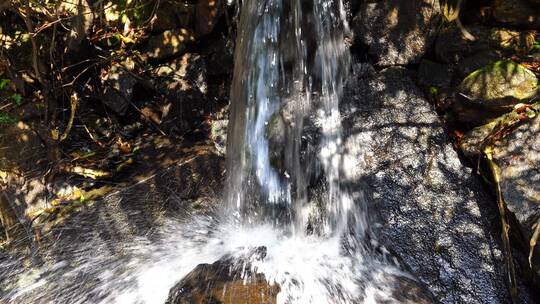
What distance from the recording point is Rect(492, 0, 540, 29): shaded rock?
4.11 m

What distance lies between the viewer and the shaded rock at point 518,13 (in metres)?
4.11

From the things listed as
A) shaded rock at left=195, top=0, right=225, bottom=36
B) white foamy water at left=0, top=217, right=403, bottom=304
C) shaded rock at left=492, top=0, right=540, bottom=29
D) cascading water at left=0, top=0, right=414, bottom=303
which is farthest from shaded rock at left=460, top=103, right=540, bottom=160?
shaded rock at left=195, top=0, right=225, bottom=36

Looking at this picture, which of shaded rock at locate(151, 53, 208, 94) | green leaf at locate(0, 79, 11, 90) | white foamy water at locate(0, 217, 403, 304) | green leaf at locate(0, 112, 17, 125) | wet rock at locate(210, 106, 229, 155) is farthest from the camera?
shaded rock at locate(151, 53, 208, 94)

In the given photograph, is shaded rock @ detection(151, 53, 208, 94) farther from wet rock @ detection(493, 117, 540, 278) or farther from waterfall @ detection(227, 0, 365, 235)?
wet rock @ detection(493, 117, 540, 278)

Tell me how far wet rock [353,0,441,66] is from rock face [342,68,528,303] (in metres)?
0.21

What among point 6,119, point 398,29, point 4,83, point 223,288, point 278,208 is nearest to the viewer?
point 223,288

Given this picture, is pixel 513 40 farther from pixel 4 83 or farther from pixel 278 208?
pixel 4 83

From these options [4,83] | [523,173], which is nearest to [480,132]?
[523,173]

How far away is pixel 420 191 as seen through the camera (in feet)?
12.2

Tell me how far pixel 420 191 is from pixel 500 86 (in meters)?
1.18

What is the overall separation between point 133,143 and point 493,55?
3999 millimetres

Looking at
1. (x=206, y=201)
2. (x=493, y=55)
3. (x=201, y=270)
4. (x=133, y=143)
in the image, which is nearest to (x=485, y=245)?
(x=493, y=55)

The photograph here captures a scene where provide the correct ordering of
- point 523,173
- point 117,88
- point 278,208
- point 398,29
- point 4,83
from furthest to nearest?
point 117,88, point 4,83, point 398,29, point 278,208, point 523,173

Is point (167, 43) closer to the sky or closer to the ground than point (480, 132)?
closer to the sky
